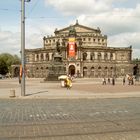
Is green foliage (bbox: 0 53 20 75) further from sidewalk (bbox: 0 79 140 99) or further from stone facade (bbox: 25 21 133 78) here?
sidewalk (bbox: 0 79 140 99)

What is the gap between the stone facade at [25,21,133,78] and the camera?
13762 cm

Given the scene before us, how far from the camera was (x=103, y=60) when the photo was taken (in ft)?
469

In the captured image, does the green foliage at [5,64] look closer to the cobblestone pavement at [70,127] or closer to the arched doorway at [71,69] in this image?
the arched doorway at [71,69]

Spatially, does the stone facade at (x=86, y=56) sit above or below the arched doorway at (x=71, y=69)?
above

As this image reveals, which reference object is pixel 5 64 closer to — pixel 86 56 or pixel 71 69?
pixel 71 69

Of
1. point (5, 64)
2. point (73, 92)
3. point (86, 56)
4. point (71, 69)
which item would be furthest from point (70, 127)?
point (5, 64)

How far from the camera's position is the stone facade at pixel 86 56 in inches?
5418

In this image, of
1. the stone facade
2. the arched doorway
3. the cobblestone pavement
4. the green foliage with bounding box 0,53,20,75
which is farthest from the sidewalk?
the green foliage with bounding box 0,53,20,75

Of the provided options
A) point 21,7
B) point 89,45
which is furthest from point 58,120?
point 89,45

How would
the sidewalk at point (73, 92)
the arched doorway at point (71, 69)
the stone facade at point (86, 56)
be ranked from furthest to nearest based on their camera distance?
1. the stone facade at point (86, 56)
2. the arched doorway at point (71, 69)
3. the sidewalk at point (73, 92)

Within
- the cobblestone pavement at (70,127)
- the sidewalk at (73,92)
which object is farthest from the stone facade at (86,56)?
the cobblestone pavement at (70,127)

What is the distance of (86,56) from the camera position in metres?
141

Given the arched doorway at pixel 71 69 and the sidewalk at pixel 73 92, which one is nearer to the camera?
the sidewalk at pixel 73 92

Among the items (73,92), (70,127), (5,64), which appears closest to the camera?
(70,127)
